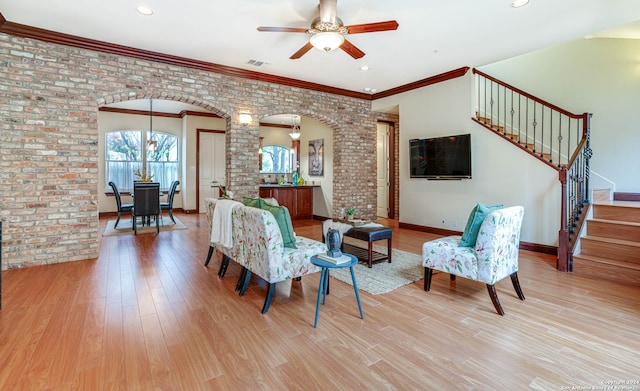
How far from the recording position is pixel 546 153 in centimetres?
533

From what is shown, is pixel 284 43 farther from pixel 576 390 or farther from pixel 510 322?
pixel 576 390

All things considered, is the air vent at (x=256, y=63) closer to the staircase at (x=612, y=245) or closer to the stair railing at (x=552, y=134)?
the stair railing at (x=552, y=134)

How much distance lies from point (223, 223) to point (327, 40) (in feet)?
7.32

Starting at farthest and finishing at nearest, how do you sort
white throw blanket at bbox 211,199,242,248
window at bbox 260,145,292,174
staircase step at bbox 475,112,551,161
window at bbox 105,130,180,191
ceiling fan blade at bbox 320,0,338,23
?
window at bbox 260,145,292,174, window at bbox 105,130,180,191, staircase step at bbox 475,112,551,161, white throw blanket at bbox 211,199,242,248, ceiling fan blade at bbox 320,0,338,23

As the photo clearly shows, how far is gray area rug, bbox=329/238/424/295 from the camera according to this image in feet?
10.6

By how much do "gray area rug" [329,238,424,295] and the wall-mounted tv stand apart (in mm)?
2074

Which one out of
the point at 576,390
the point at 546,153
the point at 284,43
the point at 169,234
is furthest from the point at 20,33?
the point at 546,153

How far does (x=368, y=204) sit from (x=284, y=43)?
4.21m

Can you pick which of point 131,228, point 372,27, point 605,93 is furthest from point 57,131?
point 605,93

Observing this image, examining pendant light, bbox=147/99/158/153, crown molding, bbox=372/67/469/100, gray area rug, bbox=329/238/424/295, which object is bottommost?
gray area rug, bbox=329/238/424/295

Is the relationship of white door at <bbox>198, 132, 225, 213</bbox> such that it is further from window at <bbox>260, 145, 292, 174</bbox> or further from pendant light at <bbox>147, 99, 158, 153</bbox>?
window at <bbox>260, 145, 292, 174</bbox>

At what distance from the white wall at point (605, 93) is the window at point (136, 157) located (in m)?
9.38

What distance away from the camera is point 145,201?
6.27m

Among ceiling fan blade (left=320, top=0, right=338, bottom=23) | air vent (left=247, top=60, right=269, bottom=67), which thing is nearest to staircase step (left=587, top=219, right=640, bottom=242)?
ceiling fan blade (left=320, top=0, right=338, bottom=23)
